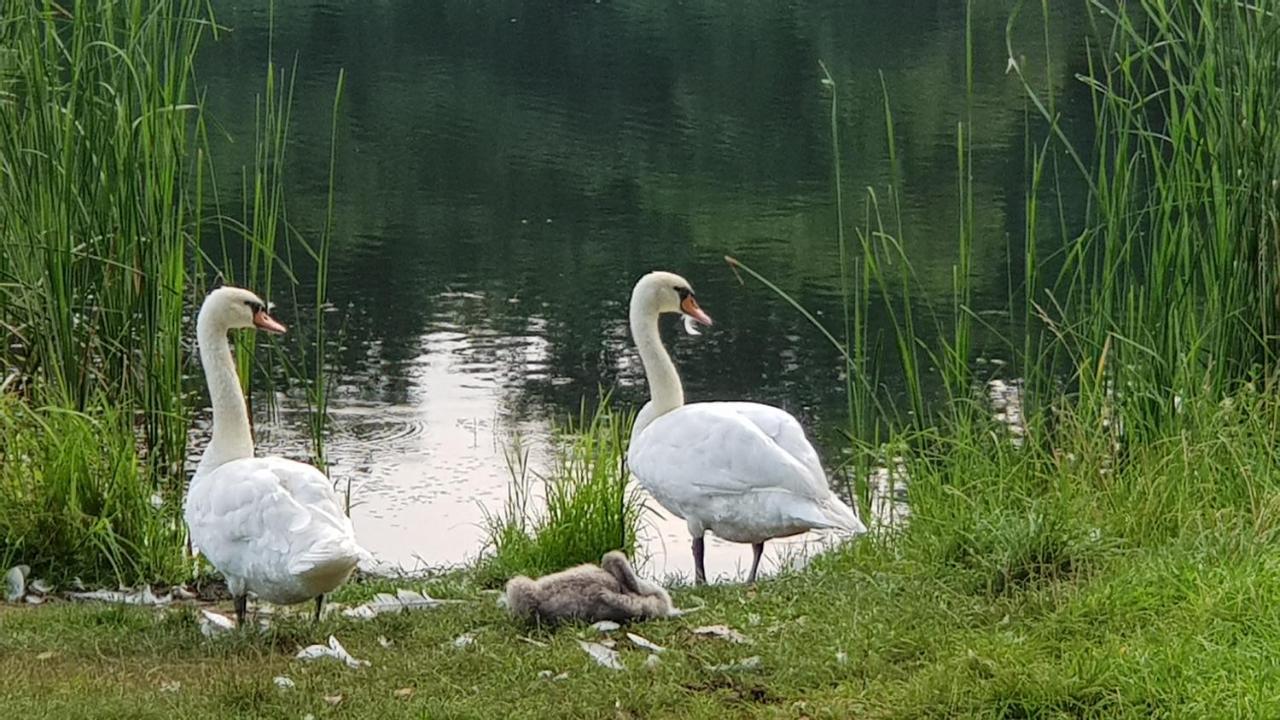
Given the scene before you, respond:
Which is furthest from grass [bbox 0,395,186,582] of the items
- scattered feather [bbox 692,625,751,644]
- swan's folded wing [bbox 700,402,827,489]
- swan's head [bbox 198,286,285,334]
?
scattered feather [bbox 692,625,751,644]

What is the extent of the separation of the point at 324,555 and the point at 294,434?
6.33m

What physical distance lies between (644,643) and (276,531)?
1337 mm

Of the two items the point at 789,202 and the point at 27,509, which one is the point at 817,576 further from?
the point at 789,202

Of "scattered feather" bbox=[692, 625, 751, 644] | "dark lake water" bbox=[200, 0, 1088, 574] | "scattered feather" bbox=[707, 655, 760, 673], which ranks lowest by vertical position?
"dark lake water" bbox=[200, 0, 1088, 574]

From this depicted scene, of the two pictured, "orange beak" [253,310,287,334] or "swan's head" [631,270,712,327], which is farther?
"swan's head" [631,270,712,327]

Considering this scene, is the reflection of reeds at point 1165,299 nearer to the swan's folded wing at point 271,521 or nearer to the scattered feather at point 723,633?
the scattered feather at point 723,633

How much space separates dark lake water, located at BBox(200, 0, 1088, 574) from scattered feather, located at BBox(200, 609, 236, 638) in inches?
105

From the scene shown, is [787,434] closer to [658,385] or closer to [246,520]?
[658,385]

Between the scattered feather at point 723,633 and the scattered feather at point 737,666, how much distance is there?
0.29m

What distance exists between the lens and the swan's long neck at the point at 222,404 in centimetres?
711

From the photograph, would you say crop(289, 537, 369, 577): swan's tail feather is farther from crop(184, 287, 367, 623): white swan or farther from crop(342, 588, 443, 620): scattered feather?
crop(342, 588, 443, 620): scattered feather

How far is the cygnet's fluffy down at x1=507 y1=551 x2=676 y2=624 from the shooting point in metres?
6.21

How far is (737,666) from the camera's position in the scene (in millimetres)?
5496

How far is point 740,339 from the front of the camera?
16188 millimetres
